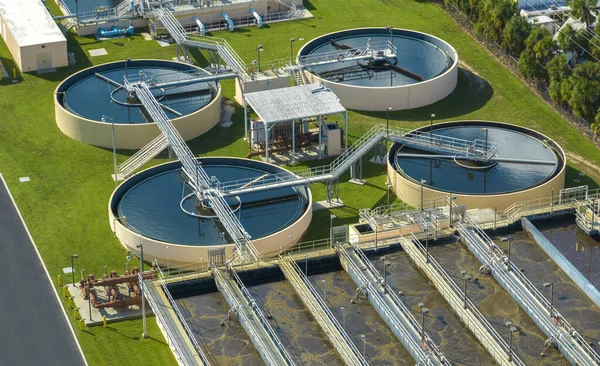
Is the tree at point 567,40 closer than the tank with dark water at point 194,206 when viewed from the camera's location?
No

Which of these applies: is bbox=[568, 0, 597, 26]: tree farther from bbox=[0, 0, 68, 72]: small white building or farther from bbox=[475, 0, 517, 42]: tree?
bbox=[0, 0, 68, 72]: small white building

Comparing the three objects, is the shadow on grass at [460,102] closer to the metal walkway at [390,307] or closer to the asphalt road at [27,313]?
the metal walkway at [390,307]

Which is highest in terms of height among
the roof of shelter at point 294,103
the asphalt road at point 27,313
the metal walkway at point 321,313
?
the roof of shelter at point 294,103

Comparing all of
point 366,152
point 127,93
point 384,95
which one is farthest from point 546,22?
point 127,93

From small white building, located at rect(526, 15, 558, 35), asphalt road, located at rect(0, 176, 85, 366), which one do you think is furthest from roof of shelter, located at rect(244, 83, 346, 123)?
small white building, located at rect(526, 15, 558, 35)

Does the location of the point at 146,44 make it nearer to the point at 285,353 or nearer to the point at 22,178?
the point at 22,178

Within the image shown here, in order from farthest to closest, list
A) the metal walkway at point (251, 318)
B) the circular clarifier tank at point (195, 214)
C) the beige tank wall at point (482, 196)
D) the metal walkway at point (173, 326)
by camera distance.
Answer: the beige tank wall at point (482, 196) < the circular clarifier tank at point (195, 214) < the metal walkway at point (173, 326) < the metal walkway at point (251, 318)

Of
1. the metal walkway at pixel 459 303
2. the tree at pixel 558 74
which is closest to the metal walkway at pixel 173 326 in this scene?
the metal walkway at pixel 459 303

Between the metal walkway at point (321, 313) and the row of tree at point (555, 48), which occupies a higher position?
the row of tree at point (555, 48)
